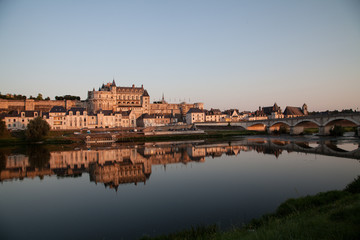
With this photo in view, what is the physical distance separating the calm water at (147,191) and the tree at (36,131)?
54.6 feet

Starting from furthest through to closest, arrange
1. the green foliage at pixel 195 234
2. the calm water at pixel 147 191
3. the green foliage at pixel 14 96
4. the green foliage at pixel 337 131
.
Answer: the green foliage at pixel 14 96 < the green foliage at pixel 337 131 < the calm water at pixel 147 191 < the green foliage at pixel 195 234

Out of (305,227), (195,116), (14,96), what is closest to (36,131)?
(195,116)

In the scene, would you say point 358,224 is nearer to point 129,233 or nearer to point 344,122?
point 129,233

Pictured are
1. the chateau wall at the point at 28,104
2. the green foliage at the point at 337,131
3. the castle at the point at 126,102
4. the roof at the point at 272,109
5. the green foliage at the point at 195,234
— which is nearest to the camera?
the green foliage at the point at 195,234

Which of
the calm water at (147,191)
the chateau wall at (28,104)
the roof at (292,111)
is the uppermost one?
the chateau wall at (28,104)

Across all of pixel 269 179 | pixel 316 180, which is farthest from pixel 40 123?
pixel 316 180

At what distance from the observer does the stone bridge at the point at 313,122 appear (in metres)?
37.2

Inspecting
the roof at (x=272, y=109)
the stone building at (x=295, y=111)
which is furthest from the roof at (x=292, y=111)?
the roof at (x=272, y=109)

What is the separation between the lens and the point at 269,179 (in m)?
15.4

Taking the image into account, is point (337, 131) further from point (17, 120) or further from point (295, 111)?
point (17, 120)

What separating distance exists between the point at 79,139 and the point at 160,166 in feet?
84.1

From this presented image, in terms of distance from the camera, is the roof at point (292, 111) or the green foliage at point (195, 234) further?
the roof at point (292, 111)

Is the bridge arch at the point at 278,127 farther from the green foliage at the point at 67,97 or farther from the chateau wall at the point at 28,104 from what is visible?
the green foliage at the point at 67,97

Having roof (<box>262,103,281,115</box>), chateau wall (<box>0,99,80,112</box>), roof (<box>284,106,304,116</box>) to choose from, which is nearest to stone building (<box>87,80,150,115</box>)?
chateau wall (<box>0,99,80,112</box>)
